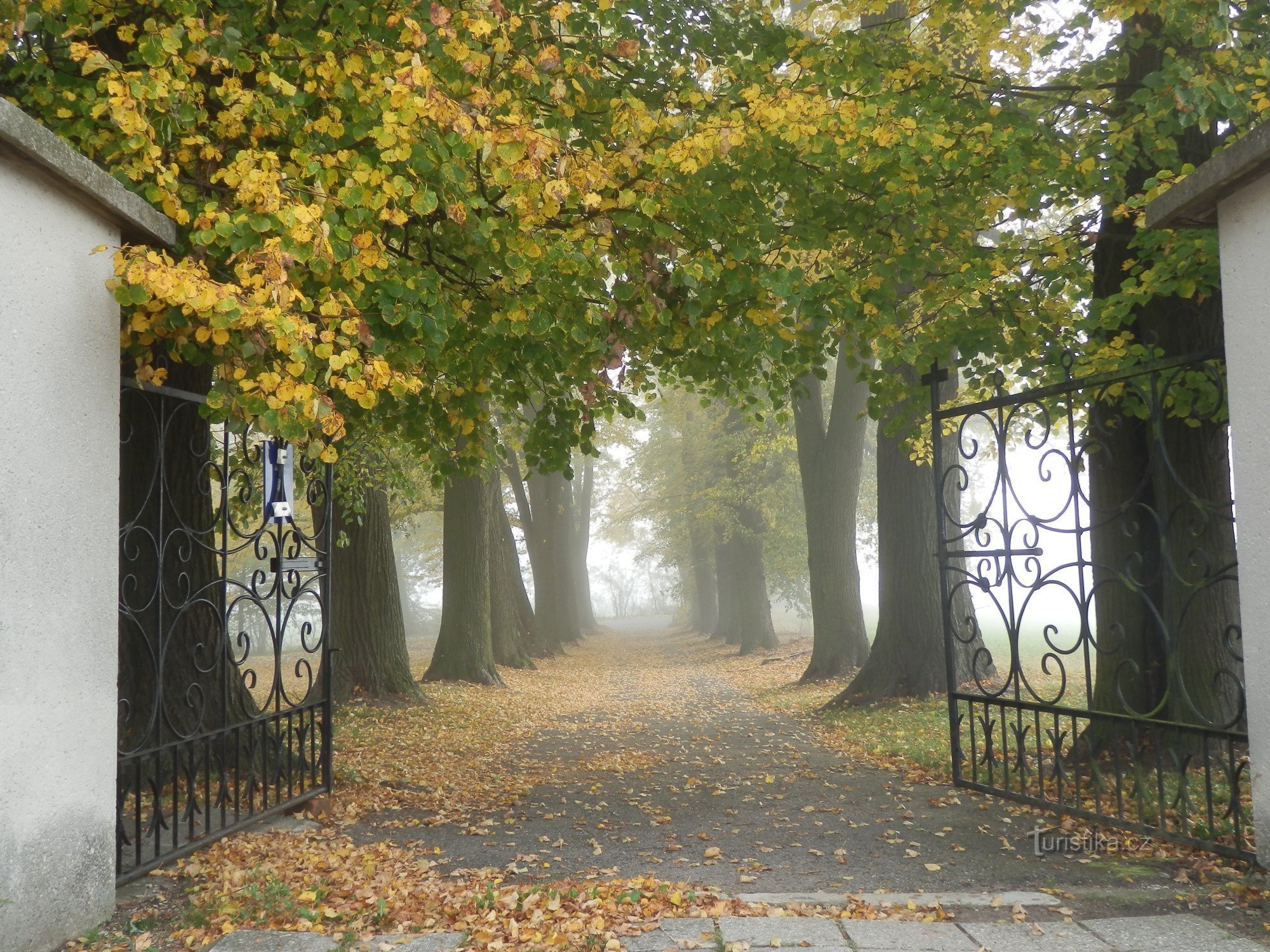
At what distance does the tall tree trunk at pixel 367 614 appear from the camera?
11750 mm

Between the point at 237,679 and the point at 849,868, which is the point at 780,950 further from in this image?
the point at 237,679

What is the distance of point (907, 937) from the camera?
13.0 ft

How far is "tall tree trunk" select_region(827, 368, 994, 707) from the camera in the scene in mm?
11344

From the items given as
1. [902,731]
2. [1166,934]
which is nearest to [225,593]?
[1166,934]

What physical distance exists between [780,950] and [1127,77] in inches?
262

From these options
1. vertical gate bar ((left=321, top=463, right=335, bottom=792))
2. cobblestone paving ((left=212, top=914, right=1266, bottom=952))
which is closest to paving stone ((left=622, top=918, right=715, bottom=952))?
cobblestone paving ((left=212, top=914, right=1266, bottom=952))

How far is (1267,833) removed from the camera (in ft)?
13.9

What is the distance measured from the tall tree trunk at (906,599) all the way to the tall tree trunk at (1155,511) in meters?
4.33

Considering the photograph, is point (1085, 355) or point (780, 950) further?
point (1085, 355)

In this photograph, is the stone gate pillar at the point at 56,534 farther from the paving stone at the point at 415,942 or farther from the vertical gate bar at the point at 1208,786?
the vertical gate bar at the point at 1208,786

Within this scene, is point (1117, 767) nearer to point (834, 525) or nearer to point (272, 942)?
point (272, 942)

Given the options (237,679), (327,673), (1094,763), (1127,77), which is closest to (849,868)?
(1094,763)

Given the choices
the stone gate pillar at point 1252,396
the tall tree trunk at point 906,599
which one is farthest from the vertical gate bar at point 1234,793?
the tall tree trunk at point 906,599

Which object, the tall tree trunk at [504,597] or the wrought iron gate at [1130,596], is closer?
the wrought iron gate at [1130,596]
